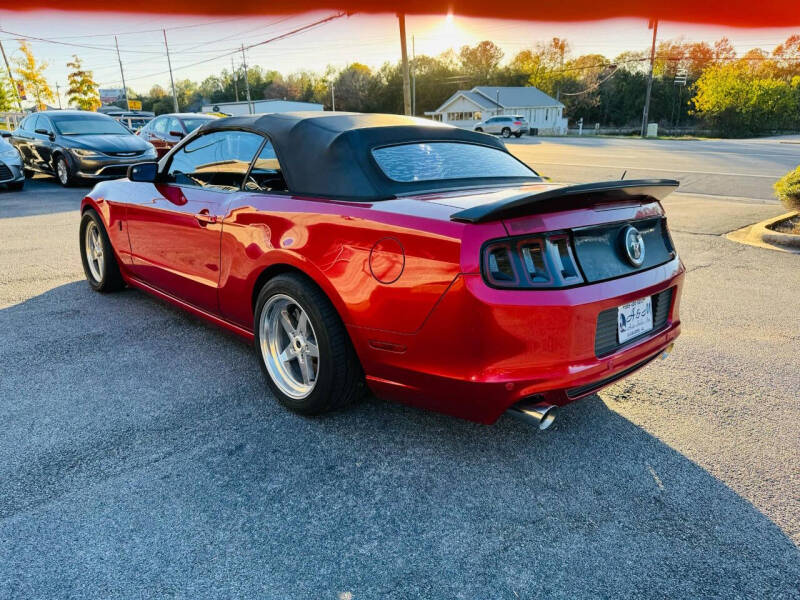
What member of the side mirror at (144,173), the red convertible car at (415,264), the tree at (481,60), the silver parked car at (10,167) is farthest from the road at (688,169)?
the tree at (481,60)

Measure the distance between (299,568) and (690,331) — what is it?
11.2 ft

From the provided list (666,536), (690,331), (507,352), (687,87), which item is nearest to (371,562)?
(507,352)

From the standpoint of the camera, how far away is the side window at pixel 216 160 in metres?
3.39

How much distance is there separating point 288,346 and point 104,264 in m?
2.69

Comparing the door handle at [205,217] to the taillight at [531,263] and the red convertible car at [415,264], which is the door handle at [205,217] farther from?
the taillight at [531,263]

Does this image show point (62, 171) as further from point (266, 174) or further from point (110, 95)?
point (110, 95)

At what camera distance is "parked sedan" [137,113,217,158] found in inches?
578

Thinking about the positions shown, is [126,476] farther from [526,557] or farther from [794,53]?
[794,53]

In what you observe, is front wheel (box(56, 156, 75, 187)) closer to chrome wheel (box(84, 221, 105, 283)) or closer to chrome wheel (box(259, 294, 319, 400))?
chrome wheel (box(84, 221, 105, 283))

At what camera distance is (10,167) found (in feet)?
39.2

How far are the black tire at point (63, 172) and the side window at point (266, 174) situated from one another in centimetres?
1110

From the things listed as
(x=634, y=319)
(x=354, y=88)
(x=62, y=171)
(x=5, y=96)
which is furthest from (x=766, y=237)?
(x=354, y=88)

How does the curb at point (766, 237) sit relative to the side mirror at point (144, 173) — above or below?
below

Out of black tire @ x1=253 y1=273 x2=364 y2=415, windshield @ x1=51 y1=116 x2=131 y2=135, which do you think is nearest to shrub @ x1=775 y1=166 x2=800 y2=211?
black tire @ x1=253 y1=273 x2=364 y2=415
